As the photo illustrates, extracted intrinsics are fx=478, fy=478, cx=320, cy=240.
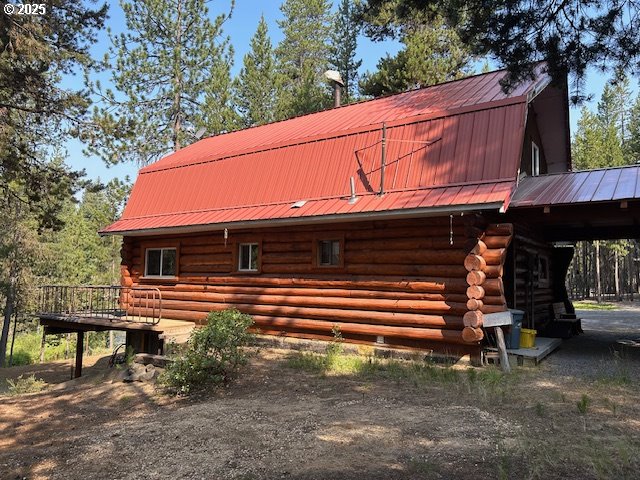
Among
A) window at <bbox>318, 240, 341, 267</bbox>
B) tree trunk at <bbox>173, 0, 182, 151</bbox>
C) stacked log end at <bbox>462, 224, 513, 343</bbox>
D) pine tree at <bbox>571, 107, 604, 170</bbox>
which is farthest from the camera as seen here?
pine tree at <bbox>571, 107, 604, 170</bbox>

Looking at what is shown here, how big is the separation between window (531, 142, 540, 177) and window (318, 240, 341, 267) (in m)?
5.61

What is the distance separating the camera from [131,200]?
16.3m

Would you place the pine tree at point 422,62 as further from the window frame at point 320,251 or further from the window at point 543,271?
the window frame at point 320,251

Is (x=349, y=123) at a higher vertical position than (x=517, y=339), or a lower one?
higher

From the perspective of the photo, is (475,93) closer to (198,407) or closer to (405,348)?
(405,348)

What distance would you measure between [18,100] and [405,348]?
1267 cm

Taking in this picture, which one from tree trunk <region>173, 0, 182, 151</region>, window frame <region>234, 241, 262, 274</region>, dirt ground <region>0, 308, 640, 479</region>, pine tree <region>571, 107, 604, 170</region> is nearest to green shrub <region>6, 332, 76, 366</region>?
tree trunk <region>173, 0, 182, 151</region>

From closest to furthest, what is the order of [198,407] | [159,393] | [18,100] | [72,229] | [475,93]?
[198,407] → [159,393] → [475,93] → [18,100] → [72,229]

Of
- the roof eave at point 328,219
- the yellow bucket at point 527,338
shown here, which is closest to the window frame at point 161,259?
the roof eave at point 328,219

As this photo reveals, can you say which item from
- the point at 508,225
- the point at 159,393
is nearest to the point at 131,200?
the point at 159,393

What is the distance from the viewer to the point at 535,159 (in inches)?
503

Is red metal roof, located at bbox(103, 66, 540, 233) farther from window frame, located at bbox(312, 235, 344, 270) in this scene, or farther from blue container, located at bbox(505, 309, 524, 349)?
blue container, located at bbox(505, 309, 524, 349)

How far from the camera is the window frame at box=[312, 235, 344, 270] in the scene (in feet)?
35.9

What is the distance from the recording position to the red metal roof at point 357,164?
375 inches
